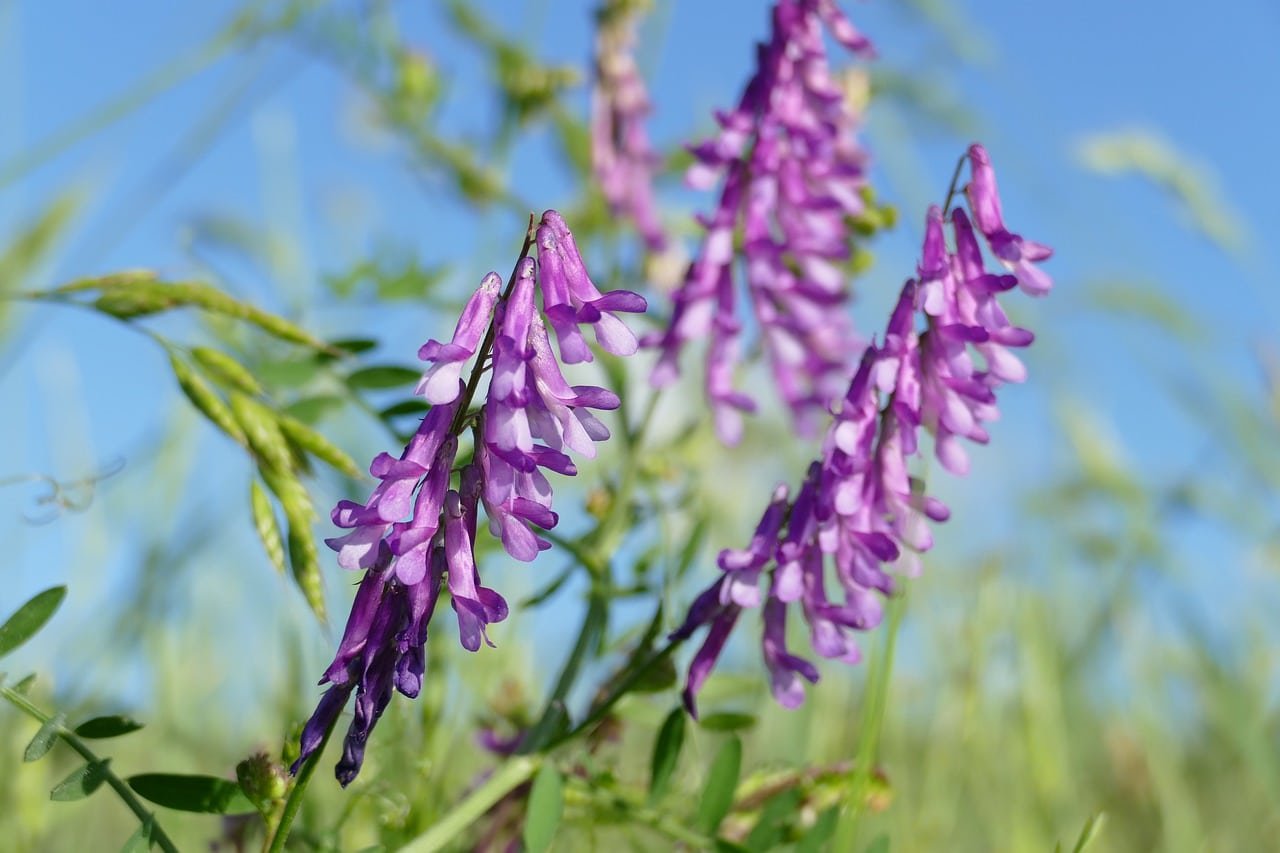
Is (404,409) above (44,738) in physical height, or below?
above

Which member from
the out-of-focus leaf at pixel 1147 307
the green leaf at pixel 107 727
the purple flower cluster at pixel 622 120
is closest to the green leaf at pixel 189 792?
the green leaf at pixel 107 727

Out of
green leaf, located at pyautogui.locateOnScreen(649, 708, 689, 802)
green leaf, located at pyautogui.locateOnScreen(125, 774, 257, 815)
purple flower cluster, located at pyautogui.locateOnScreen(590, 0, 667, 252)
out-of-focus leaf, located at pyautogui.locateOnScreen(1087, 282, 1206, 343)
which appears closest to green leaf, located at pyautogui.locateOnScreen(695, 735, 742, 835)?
green leaf, located at pyautogui.locateOnScreen(649, 708, 689, 802)

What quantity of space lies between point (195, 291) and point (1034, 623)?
178 cm

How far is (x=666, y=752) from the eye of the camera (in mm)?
1129

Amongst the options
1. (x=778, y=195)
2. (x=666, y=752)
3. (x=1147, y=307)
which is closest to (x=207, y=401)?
(x=666, y=752)

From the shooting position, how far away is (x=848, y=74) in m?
2.11

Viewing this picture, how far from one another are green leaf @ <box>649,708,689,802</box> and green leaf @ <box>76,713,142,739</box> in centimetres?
44

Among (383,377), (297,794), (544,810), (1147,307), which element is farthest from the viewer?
(1147,307)

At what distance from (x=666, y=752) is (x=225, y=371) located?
0.51 metres

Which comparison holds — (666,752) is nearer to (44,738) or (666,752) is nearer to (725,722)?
(725,722)

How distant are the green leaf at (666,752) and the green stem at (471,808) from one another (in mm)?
116

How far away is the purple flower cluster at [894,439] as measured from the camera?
3.11 ft

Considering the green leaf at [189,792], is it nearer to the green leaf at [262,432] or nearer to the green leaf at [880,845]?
the green leaf at [262,432]

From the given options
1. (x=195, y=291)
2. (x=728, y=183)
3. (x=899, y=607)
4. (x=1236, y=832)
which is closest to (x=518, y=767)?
(x=899, y=607)
